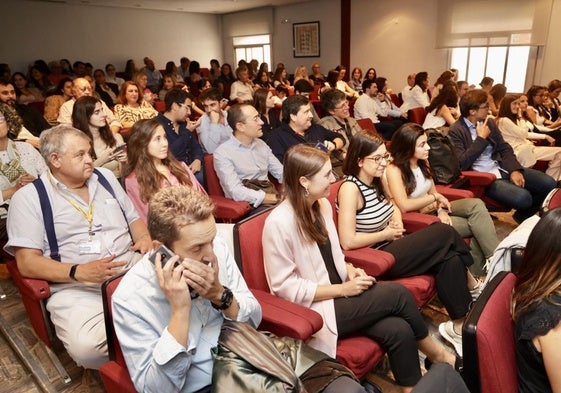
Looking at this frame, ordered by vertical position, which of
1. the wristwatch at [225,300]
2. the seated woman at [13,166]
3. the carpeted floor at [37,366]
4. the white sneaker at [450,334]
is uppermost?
the seated woman at [13,166]

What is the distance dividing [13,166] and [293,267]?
202 centimetres

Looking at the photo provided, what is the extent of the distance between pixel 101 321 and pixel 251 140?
6.04ft

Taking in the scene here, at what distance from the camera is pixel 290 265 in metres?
1.77

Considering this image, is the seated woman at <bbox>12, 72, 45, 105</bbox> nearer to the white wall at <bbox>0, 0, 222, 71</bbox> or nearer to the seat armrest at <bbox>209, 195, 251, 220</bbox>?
the white wall at <bbox>0, 0, 222, 71</bbox>

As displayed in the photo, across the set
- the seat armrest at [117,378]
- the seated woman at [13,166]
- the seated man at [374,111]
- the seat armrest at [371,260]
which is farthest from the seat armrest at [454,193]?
the seated man at [374,111]

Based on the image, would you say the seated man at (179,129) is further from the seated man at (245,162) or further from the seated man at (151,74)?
the seated man at (151,74)

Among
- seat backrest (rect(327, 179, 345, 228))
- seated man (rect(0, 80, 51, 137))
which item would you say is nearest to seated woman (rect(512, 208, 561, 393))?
seat backrest (rect(327, 179, 345, 228))

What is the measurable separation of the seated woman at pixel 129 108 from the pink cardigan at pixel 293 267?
3.34 meters

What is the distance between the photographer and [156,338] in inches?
48.4

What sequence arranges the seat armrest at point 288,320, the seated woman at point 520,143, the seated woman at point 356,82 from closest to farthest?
the seat armrest at point 288,320 → the seated woman at point 520,143 → the seated woman at point 356,82

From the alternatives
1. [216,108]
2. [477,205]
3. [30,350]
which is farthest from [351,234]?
[216,108]

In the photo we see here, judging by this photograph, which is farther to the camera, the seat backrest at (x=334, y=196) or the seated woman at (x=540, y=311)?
the seat backrest at (x=334, y=196)

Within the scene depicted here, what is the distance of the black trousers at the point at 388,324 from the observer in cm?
170

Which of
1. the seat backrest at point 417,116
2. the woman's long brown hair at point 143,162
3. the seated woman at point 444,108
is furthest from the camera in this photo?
the seat backrest at point 417,116
